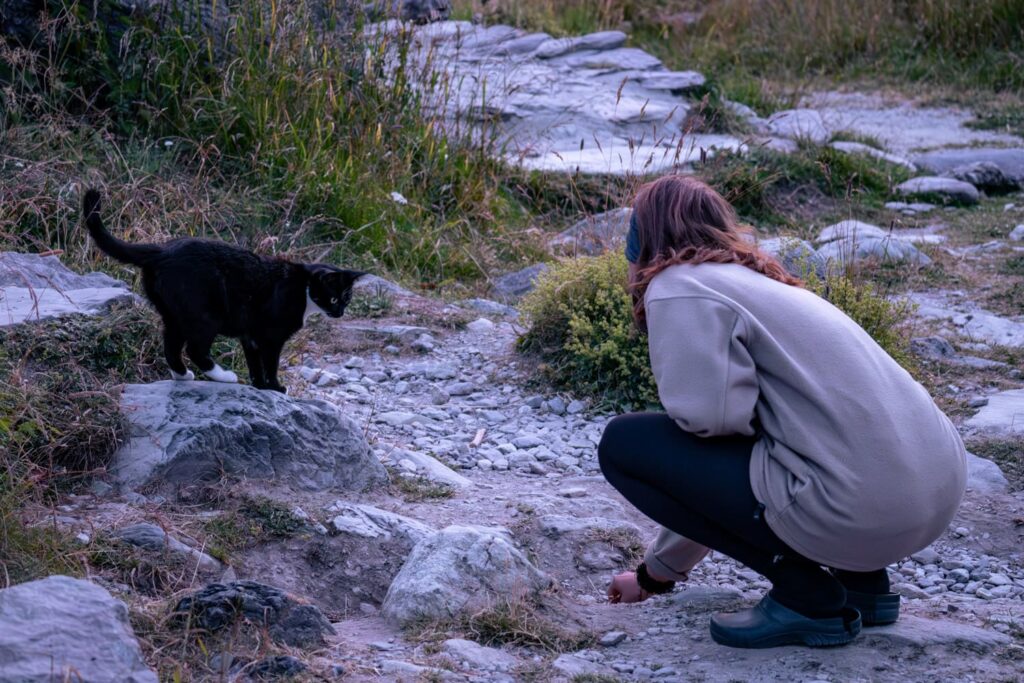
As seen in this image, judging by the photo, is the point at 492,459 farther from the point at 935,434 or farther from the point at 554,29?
the point at 554,29

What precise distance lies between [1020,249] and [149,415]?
6.40 metres

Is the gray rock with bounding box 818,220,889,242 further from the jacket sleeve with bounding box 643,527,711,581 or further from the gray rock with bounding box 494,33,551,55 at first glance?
the gray rock with bounding box 494,33,551,55

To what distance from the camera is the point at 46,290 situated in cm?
450

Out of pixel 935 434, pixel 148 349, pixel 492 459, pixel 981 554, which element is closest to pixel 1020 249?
pixel 981 554

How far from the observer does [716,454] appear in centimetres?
293

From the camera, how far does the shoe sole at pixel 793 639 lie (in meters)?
2.96

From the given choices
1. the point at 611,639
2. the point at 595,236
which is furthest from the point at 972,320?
the point at 611,639

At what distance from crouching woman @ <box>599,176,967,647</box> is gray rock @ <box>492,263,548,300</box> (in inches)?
143

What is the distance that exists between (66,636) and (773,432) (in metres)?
1.76

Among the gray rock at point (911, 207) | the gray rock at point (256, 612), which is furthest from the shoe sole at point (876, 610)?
the gray rock at point (911, 207)

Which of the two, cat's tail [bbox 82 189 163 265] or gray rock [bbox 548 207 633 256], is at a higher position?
cat's tail [bbox 82 189 163 265]

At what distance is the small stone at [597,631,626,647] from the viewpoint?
10.3ft

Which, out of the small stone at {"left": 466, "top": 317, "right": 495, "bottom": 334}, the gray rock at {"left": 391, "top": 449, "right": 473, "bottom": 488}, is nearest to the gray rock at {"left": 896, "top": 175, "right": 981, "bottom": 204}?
the small stone at {"left": 466, "top": 317, "right": 495, "bottom": 334}

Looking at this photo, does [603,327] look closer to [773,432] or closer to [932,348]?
[932,348]
